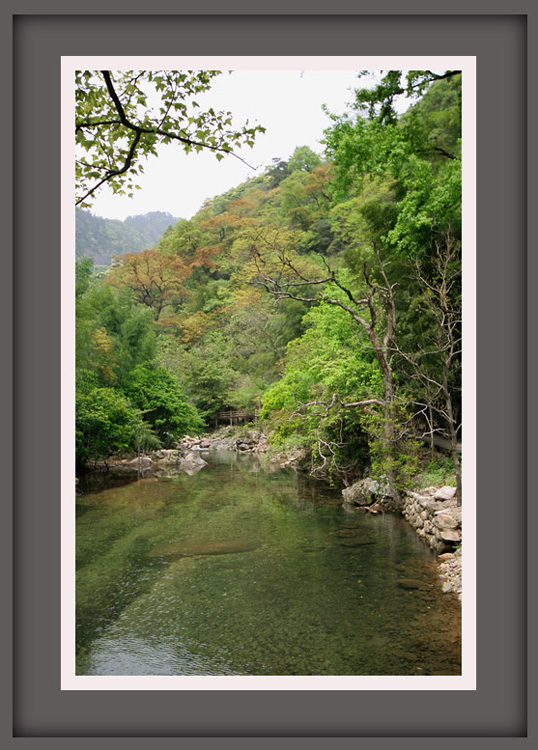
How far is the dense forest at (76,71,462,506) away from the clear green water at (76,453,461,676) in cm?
131

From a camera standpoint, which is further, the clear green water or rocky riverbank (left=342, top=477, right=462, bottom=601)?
rocky riverbank (left=342, top=477, right=462, bottom=601)

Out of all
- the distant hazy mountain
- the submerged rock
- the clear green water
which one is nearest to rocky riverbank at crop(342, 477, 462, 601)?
the clear green water

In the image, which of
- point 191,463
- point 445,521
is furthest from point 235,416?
point 445,521

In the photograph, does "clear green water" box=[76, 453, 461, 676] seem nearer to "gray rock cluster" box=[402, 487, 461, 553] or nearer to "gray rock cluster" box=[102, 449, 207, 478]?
"gray rock cluster" box=[402, 487, 461, 553]

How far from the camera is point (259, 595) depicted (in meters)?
4.86

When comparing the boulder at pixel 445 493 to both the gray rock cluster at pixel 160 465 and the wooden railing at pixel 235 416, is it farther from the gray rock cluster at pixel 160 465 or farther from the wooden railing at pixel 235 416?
the wooden railing at pixel 235 416

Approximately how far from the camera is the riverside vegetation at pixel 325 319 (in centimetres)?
689

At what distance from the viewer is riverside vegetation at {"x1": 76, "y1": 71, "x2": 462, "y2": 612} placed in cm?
689

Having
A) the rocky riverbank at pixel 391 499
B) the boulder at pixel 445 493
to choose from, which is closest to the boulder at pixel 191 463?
the rocky riverbank at pixel 391 499
